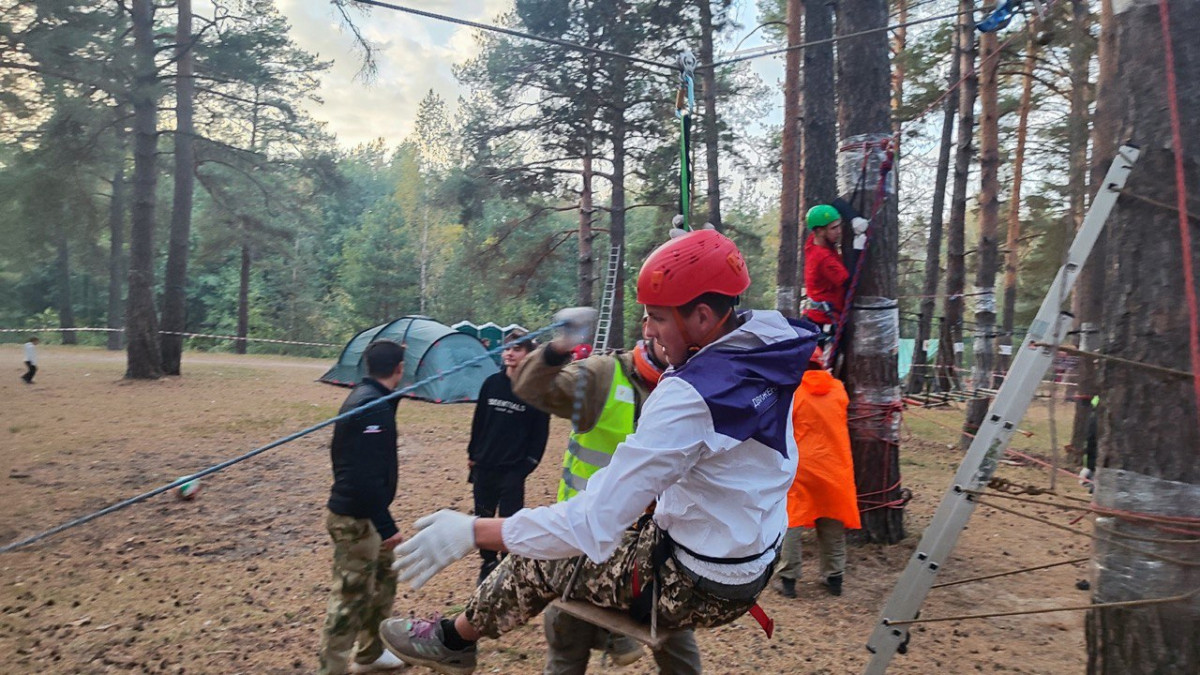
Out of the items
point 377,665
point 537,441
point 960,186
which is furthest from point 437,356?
point 377,665

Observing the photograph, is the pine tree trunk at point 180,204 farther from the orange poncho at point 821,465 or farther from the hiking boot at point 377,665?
the orange poncho at point 821,465

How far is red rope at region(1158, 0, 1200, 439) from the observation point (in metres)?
3.24

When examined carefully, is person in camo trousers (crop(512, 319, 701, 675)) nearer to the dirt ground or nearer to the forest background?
the dirt ground

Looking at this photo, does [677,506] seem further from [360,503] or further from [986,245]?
[986,245]

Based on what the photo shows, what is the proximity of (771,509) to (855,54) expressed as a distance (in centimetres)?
600

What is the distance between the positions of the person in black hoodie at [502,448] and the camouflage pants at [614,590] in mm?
3060

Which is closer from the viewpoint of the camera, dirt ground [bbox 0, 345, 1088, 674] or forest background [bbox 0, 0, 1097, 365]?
dirt ground [bbox 0, 345, 1088, 674]

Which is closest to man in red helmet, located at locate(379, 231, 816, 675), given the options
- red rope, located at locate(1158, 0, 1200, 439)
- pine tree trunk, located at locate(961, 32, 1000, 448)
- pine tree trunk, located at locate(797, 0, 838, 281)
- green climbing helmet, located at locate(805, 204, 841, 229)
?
red rope, located at locate(1158, 0, 1200, 439)

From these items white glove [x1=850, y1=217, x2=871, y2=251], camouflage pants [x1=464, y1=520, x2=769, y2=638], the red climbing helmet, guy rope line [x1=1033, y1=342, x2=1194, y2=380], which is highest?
white glove [x1=850, y1=217, x2=871, y2=251]

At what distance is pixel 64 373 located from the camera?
20328 mm

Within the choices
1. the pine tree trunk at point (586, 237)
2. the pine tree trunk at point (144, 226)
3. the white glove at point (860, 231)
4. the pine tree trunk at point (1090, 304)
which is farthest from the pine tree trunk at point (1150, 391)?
the pine tree trunk at point (144, 226)

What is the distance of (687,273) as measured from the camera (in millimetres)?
2609

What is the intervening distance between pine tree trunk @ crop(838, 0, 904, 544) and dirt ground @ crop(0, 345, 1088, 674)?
0.53 m

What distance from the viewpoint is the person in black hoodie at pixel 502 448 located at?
19.8 feet
